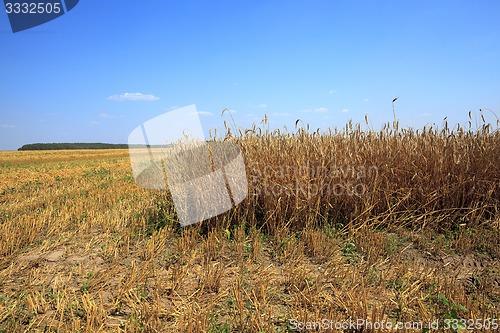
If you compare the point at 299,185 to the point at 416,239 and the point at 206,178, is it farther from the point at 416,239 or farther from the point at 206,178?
the point at 416,239

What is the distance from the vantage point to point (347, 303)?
9.34 feet

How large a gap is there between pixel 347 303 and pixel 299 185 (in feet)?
6.68

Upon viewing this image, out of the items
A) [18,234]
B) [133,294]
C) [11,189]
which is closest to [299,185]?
[133,294]

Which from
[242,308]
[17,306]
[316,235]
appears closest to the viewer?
[242,308]

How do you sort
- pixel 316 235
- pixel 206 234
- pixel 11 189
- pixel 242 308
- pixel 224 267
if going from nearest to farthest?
pixel 242 308 → pixel 224 267 → pixel 316 235 → pixel 206 234 → pixel 11 189

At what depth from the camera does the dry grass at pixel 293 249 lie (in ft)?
9.28

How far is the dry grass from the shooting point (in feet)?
9.28

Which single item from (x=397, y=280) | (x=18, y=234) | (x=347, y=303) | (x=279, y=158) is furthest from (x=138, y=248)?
(x=397, y=280)

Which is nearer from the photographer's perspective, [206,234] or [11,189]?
[206,234]

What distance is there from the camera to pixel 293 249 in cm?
402

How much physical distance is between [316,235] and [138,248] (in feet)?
8.09

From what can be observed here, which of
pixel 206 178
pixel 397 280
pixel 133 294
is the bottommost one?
pixel 397 280

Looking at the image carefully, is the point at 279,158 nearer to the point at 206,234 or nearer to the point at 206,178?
the point at 206,178

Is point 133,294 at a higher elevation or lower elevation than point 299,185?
lower
